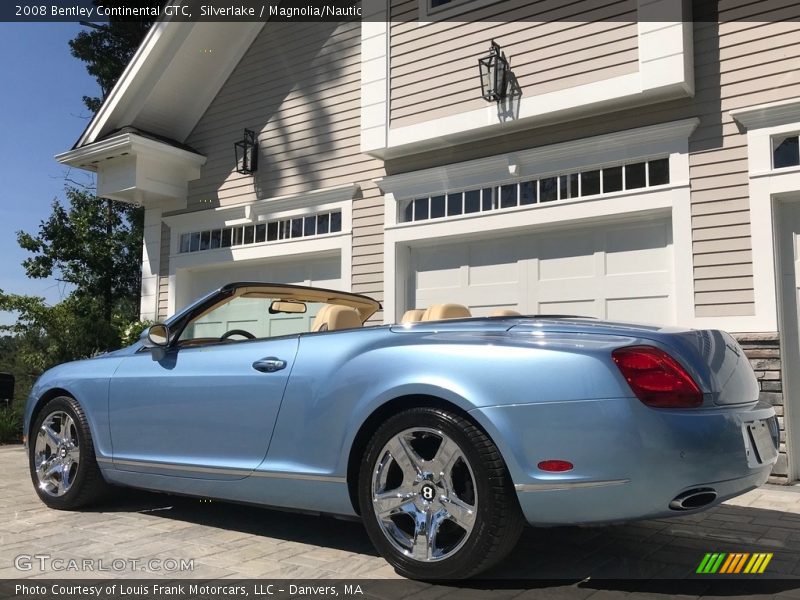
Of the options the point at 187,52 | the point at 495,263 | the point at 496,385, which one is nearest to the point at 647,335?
the point at 496,385

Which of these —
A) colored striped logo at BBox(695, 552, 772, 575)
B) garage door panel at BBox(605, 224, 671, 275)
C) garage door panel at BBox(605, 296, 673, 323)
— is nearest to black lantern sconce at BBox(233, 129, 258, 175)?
garage door panel at BBox(605, 224, 671, 275)

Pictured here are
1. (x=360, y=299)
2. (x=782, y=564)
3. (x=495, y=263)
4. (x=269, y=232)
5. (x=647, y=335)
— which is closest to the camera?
(x=647, y=335)

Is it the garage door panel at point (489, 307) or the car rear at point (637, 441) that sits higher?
the garage door panel at point (489, 307)

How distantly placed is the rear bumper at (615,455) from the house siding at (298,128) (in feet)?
18.1

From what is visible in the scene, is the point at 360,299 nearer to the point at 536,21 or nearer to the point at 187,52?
the point at 536,21

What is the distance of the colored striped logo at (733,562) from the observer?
307 centimetres

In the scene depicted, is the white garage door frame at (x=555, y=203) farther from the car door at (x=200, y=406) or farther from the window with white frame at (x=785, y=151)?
the car door at (x=200, y=406)

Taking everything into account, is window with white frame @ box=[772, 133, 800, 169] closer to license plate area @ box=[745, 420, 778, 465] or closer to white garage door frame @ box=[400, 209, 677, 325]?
white garage door frame @ box=[400, 209, 677, 325]

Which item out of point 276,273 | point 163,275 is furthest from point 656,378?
point 163,275

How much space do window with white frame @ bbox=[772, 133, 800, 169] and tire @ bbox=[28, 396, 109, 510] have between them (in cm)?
557

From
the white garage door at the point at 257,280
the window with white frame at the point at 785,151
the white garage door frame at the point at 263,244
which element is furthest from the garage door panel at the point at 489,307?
the window with white frame at the point at 785,151

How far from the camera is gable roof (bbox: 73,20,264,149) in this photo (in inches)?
371

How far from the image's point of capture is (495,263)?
290 inches

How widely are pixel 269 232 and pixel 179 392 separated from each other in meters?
5.67
